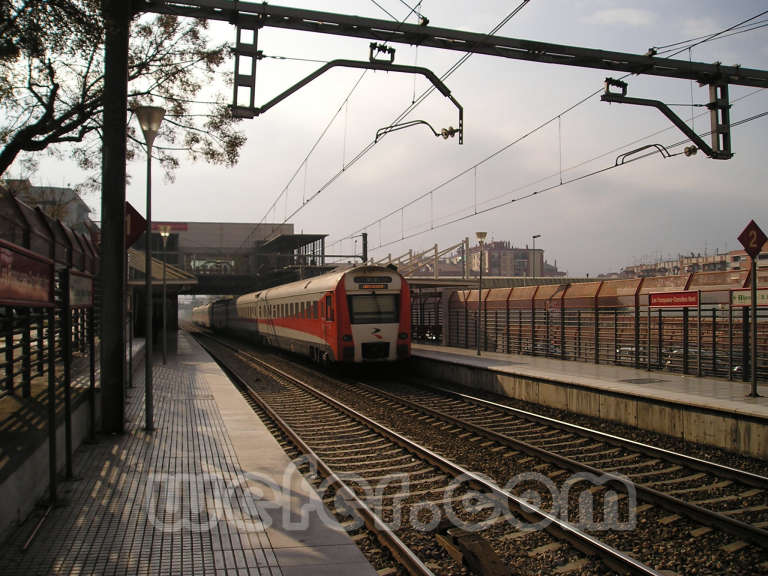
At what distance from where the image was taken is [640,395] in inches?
444

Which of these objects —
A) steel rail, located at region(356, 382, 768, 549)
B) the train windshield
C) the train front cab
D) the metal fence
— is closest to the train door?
the train front cab

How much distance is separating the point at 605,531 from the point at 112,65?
8.83 metres

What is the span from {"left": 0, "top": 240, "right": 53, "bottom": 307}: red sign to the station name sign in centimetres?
1187

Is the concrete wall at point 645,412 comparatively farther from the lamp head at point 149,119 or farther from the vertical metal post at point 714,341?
the lamp head at point 149,119

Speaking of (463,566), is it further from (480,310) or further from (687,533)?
(480,310)

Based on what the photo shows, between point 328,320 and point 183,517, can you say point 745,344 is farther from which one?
point 183,517

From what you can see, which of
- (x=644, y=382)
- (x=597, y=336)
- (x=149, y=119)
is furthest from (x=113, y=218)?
(x=597, y=336)

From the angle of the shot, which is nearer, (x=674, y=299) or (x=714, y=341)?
(x=714, y=341)

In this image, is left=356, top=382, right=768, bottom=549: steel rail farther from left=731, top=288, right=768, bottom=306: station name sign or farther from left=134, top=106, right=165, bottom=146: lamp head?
left=134, top=106, right=165, bottom=146: lamp head

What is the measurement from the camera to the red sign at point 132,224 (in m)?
9.68

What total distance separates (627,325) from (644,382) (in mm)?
3751

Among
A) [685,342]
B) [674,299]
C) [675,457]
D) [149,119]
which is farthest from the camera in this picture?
[685,342]

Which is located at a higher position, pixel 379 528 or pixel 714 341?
pixel 714 341

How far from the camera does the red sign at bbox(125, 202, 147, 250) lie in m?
9.68
